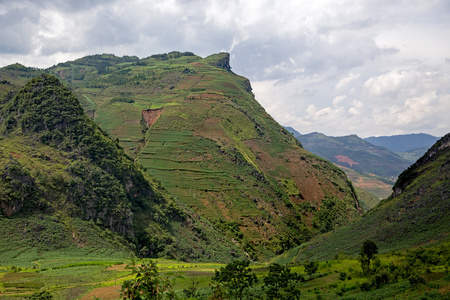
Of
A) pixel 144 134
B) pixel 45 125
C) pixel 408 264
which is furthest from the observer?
pixel 144 134

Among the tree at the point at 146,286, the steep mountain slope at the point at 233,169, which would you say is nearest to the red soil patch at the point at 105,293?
the tree at the point at 146,286

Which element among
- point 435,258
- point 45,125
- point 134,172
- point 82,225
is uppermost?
point 45,125

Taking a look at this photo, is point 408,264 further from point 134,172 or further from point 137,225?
point 134,172

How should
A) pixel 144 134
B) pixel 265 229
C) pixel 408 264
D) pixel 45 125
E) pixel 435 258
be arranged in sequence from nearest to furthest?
pixel 408 264 → pixel 435 258 → pixel 45 125 → pixel 265 229 → pixel 144 134

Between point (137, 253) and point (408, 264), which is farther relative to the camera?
point (137, 253)

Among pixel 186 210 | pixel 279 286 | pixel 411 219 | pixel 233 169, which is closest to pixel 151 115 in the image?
pixel 233 169

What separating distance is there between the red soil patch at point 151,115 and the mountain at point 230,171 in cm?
55

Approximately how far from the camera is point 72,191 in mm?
71688

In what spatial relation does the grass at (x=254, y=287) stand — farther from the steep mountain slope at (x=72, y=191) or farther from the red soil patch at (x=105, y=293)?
the steep mountain slope at (x=72, y=191)

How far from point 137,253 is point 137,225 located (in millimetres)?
8386

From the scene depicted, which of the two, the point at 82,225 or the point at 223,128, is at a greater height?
the point at 223,128

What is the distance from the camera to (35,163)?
73.0m

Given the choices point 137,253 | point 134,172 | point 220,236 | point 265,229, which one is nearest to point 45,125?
point 134,172

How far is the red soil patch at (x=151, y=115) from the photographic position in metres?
162
